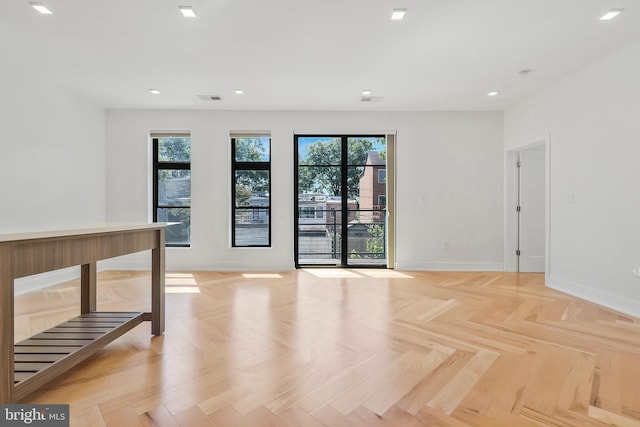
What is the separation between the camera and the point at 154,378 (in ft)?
6.09

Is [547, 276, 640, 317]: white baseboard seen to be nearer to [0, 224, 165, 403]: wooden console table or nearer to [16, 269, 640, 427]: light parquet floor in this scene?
[16, 269, 640, 427]: light parquet floor

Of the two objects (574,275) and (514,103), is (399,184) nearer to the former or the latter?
(514,103)

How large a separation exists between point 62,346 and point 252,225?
11.8 ft

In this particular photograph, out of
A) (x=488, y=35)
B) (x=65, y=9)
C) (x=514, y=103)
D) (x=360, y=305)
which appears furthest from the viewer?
(x=514, y=103)

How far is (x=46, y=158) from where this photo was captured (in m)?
4.07

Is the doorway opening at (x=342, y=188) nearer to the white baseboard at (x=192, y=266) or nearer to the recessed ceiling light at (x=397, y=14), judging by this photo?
the white baseboard at (x=192, y=266)

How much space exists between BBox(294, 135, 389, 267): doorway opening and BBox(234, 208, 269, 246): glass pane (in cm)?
58

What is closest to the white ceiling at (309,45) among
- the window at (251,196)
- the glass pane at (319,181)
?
the window at (251,196)

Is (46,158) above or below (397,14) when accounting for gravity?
below

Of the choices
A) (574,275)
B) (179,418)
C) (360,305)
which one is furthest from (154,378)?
(574,275)

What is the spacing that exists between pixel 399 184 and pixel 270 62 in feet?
9.33

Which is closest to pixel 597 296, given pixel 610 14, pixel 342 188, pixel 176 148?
pixel 610 14

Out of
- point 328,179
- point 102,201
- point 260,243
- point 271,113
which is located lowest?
point 260,243

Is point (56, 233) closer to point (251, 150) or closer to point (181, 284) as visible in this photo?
point (181, 284)
